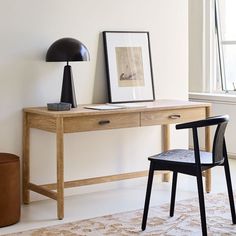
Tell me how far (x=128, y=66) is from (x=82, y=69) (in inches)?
16.6

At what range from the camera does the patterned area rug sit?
3441 millimetres

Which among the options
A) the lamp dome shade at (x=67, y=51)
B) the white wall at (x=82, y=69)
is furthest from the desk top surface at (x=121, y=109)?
the lamp dome shade at (x=67, y=51)

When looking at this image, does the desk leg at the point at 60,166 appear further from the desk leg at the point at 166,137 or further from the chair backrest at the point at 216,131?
the desk leg at the point at 166,137

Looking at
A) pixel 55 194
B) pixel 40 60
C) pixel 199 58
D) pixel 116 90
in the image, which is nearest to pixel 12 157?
pixel 55 194

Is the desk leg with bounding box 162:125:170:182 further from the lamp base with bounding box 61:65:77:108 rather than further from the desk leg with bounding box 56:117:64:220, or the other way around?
the desk leg with bounding box 56:117:64:220

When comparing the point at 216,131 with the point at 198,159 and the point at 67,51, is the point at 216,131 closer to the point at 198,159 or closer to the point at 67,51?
the point at 198,159

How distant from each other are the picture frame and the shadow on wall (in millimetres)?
41

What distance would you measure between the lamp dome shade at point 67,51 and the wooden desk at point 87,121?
1.23ft

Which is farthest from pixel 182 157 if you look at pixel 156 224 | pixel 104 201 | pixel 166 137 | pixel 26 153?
pixel 166 137

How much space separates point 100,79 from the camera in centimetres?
452

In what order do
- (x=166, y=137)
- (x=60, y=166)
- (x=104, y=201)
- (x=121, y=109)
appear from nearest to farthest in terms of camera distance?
(x=60, y=166)
(x=121, y=109)
(x=104, y=201)
(x=166, y=137)

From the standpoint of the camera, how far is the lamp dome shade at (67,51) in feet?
12.9

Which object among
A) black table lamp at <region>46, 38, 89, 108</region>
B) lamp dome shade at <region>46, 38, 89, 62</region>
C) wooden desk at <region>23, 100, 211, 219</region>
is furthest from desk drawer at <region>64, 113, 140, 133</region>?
lamp dome shade at <region>46, 38, 89, 62</region>

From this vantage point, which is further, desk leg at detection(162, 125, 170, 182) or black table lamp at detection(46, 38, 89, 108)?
desk leg at detection(162, 125, 170, 182)
